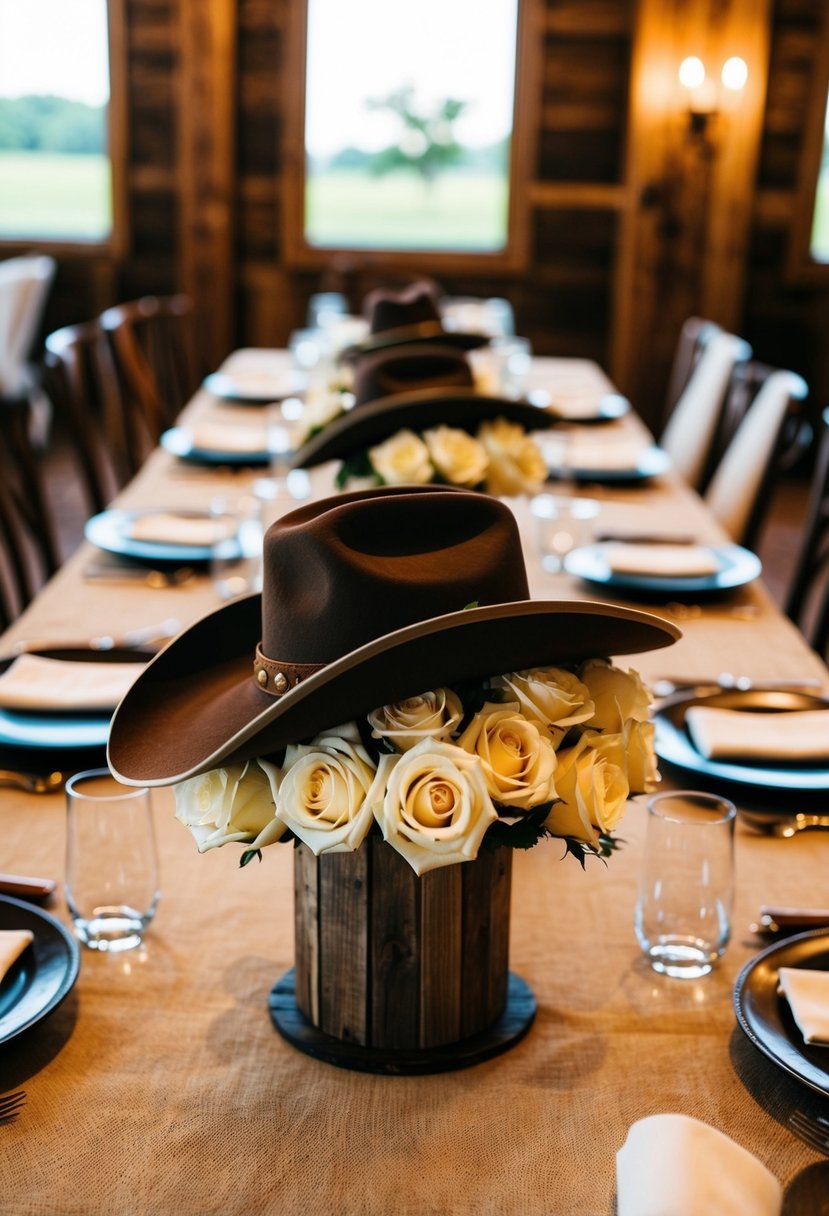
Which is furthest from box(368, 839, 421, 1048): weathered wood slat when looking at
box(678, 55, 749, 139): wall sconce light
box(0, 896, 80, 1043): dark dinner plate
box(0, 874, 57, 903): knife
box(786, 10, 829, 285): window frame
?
box(786, 10, 829, 285): window frame

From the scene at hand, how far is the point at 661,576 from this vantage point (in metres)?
2.19

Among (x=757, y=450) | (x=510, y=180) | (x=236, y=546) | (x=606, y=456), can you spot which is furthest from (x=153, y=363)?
(x=510, y=180)

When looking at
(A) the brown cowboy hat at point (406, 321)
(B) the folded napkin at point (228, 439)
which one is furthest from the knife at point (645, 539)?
(B) the folded napkin at point (228, 439)

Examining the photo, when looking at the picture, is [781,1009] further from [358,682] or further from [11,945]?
[11,945]

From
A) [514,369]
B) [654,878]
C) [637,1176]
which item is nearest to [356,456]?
[654,878]

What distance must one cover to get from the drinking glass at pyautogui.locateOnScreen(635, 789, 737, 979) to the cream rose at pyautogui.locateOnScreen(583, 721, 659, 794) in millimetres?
138

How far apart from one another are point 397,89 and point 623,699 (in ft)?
20.3

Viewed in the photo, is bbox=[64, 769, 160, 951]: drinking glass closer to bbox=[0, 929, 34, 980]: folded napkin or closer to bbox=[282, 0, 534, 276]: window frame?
bbox=[0, 929, 34, 980]: folded napkin

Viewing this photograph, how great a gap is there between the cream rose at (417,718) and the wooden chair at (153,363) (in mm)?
2869

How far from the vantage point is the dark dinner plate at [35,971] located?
103cm

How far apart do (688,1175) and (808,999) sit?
0.85ft

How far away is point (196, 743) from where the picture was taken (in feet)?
3.37

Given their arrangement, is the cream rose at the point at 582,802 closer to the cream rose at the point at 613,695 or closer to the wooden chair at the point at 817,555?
the cream rose at the point at 613,695

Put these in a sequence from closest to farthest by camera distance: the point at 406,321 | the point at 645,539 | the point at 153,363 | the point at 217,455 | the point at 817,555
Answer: the point at 645,539
the point at 817,555
the point at 217,455
the point at 406,321
the point at 153,363
